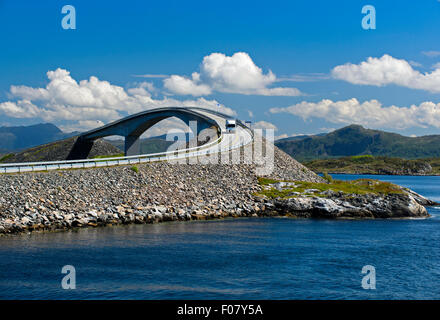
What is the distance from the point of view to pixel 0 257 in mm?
30906

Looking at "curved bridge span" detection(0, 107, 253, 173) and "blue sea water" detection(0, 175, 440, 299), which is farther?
"curved bridge span" detection(0, 107, 253, 173)

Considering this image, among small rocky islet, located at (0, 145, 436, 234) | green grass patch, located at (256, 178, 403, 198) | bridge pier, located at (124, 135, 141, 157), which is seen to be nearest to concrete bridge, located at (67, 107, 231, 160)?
bridge pier, located at (124, 135, 141, 157)

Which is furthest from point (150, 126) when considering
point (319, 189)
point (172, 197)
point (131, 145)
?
point (319, 189)

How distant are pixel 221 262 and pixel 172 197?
76.0ft

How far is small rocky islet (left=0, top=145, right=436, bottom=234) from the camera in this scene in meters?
43.1

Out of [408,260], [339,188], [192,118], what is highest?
[192,118]

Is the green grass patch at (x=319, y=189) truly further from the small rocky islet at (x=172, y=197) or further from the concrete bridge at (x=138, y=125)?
the concrete bridge at (x=138, y=125)

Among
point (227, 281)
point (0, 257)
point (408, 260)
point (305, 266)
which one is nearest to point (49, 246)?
point (0, 257)

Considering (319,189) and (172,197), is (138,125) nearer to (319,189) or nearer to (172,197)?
(172,197)

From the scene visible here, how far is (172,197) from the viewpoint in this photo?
53.5 meters

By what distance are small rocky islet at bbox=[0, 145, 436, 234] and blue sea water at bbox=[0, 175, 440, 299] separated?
2889 millimetres

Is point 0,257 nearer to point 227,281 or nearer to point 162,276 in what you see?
point 162,276

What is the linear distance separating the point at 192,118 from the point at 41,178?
2003 inches

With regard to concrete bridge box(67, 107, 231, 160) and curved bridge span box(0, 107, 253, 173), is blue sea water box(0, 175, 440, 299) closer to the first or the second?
curved bridge span box(0, 107, 253, 173)
